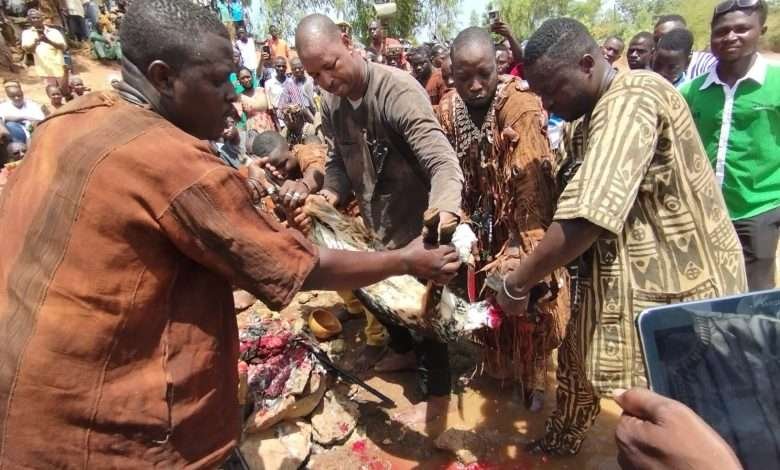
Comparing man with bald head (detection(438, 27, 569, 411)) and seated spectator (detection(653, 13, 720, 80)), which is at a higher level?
seated spectator (detection(653, 13, 720, 80))

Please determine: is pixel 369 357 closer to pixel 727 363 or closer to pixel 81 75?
pixel 727 363

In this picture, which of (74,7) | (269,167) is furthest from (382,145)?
(74,7)

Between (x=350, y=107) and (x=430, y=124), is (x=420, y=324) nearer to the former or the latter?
(x=430, y=124)

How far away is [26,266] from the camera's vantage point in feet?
4.33

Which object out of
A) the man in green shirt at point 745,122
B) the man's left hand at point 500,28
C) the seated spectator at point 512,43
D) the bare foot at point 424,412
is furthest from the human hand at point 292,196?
the man's left hand at point 500,28

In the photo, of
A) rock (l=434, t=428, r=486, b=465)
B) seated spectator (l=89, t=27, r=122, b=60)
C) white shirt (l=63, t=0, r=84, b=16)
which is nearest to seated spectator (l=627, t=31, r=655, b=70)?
rock (l=434, t=428, r=486, b=465)

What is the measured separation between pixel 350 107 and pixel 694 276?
1.95m

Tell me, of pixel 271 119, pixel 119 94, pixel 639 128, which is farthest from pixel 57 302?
pixel 271 119

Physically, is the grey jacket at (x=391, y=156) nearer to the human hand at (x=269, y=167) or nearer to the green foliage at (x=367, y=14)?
the human hand at (x=269, y=167)

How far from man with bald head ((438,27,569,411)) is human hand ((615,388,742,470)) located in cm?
150

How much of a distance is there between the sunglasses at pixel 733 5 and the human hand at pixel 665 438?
2.83 m

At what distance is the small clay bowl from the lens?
162 inches

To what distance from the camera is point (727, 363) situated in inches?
39.0

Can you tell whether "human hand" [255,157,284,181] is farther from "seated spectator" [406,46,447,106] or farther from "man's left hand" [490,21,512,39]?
"seated spectator" [406,46,447,106]
